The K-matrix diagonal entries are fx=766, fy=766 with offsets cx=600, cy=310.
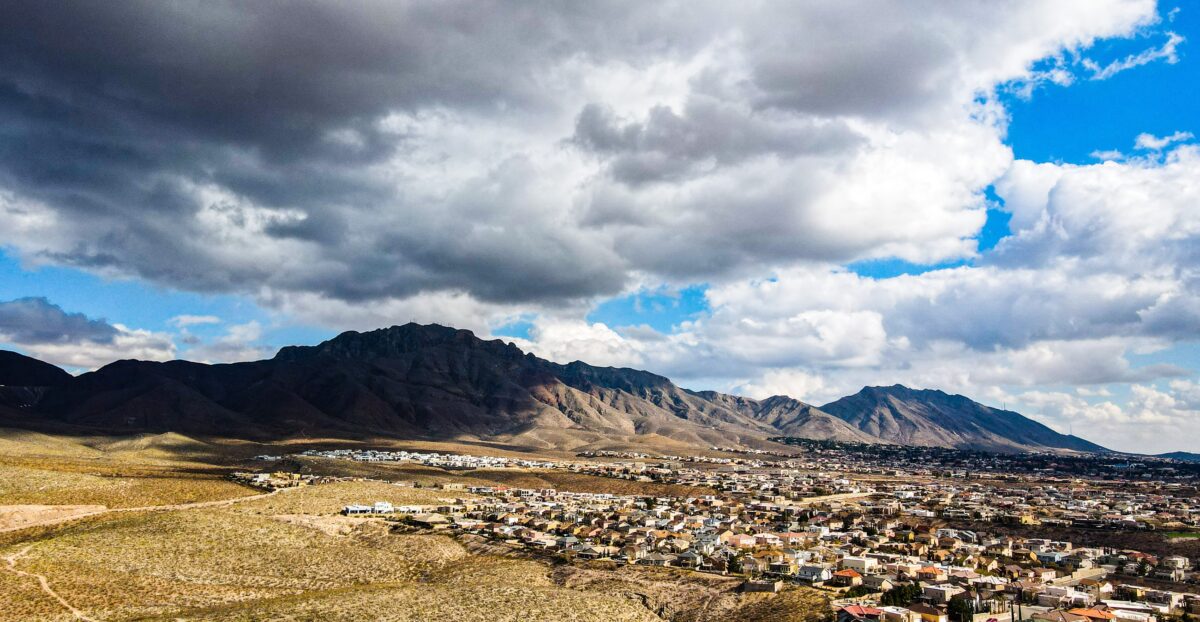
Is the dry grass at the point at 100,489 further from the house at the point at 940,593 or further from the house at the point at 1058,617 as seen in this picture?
the house at the point at 1058,617

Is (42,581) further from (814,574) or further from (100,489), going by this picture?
(814,574)

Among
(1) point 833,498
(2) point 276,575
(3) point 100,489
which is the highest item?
(3) point 100,489

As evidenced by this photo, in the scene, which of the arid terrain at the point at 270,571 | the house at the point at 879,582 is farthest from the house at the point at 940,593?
the arid terrain at the point at 270,571

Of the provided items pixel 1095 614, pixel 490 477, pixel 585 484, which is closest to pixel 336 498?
pixel 490 477

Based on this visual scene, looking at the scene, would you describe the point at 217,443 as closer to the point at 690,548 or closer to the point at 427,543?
the point at 427,543

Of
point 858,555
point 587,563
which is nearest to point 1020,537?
point 858,555

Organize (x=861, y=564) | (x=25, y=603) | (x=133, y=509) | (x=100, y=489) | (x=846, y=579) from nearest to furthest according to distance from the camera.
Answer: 1. (x=25, y=603)
2. (x=846, y=579)
3. (x=861, y=564)
4. (x=133, y=509)
5. (x=100, y=489)

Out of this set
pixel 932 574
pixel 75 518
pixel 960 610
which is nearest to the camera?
pixel 960 610
